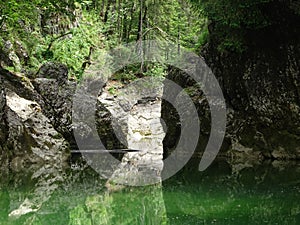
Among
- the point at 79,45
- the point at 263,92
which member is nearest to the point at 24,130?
the point at 263,92

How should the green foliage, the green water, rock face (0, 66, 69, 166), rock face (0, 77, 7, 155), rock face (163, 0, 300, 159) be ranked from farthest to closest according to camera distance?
1. the green foliage
2. rock face (0, 66, 69, 166)
3. rock face (0, 77, 7, 155)
4. rock face (163, 0, 300, 159)
5. the green water

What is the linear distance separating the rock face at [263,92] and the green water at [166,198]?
55.1 inches

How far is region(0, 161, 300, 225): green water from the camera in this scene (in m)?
7.15

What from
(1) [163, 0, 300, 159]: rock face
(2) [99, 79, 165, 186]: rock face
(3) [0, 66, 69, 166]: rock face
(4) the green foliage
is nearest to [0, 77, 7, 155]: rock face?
(3) [0, 66, 69, 166]: rock face

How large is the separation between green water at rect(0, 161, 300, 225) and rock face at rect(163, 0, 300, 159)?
140 cm

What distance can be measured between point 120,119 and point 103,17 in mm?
12964

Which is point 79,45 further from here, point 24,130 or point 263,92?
point 263,92

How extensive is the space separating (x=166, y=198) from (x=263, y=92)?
6.27 meters

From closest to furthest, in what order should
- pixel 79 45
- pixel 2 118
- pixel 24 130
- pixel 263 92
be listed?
pixel 2 118, pixel 263 92, pixel 24 130, pixel 79 45

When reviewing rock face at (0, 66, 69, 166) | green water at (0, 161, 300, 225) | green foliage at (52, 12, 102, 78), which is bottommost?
green water at (0, 161, 300, 225)

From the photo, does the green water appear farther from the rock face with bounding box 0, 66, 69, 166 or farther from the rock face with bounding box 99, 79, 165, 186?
the rock face with bounding box 0, 66, 69, 166

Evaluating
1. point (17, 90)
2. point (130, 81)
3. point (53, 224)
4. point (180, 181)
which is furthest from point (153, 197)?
point (130, 81)

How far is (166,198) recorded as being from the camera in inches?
352

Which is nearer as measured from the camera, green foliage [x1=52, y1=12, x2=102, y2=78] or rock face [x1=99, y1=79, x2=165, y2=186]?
rock face [x1=99, y1=79, x2=165, y2=186]
